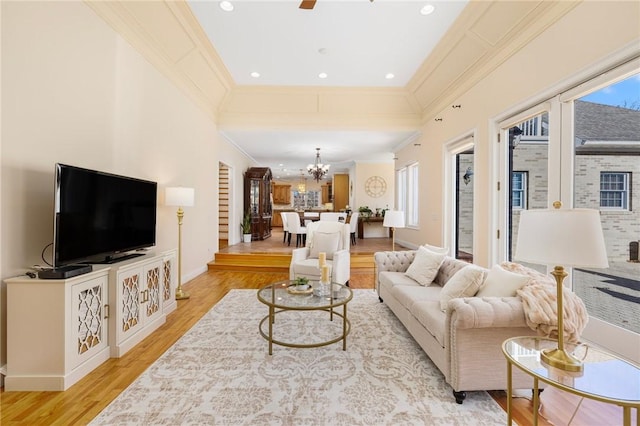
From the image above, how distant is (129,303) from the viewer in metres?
2.54

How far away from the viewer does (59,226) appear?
6.61 ft

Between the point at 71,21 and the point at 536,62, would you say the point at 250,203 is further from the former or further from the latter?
the point at 536,62

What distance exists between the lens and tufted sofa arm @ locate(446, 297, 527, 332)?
174 cm

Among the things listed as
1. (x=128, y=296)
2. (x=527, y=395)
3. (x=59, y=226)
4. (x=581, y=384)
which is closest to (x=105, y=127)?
(x=59, y=226)

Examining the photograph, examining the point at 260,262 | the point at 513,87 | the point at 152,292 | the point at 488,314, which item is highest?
the point at 513,87

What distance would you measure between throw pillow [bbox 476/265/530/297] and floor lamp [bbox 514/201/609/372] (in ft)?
1.89

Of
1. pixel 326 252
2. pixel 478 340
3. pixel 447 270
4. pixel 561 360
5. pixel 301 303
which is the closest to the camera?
pixel 561 360

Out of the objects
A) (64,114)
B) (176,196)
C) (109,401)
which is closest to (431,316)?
(109,401)

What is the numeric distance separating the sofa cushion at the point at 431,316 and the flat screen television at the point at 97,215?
2828 mm

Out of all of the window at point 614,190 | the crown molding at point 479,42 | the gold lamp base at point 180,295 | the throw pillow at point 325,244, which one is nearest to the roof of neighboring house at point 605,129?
the window at point 614,190

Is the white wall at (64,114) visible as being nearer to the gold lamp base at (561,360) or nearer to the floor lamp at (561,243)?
the floor lamp at (561,243)

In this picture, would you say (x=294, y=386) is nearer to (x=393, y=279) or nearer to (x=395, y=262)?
(x=393, y=279)

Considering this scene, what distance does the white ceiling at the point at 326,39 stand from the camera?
3.25 metres

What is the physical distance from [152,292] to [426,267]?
3.02 meters
